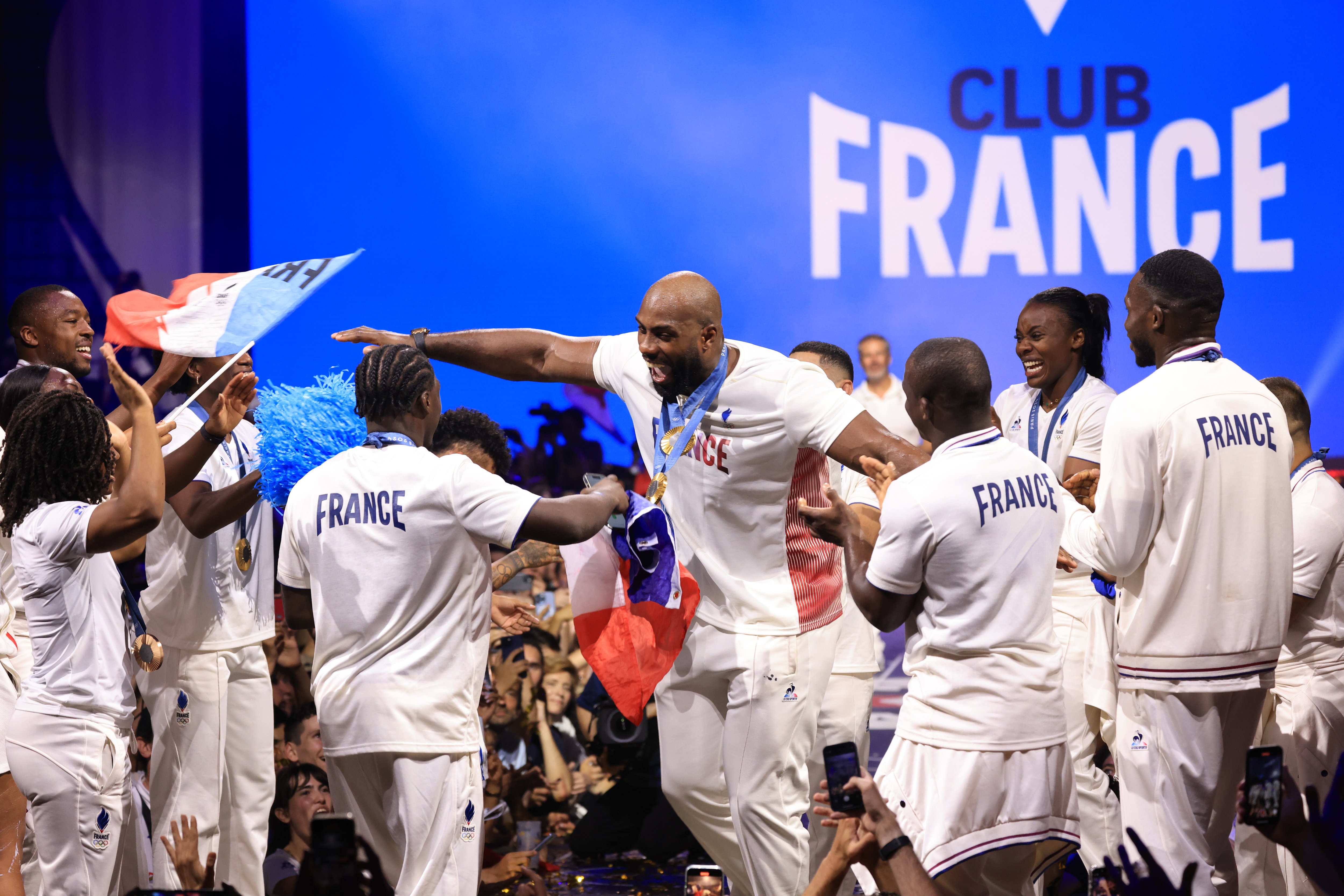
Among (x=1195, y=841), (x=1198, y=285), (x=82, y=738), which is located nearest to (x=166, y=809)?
(x=82, y=738)

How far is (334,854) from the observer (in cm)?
195

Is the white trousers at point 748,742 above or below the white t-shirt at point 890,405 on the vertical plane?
below

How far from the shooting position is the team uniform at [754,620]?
11.9ft

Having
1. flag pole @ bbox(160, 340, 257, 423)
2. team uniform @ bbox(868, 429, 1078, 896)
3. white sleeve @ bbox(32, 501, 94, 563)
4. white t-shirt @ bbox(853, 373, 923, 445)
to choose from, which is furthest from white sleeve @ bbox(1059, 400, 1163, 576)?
white t-shirt @ bbox(853, 373, 923, 445)

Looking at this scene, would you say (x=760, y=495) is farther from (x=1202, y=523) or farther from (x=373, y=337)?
(x=373, y=337)

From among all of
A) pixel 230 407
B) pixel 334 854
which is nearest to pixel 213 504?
pixel 230 407

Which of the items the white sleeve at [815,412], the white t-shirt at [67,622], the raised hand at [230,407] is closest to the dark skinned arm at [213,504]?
the raised hand at [230,407]

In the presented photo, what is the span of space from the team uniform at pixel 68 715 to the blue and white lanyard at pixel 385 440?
2.38ft

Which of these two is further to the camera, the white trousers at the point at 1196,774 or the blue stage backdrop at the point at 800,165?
the blue stage backdrop at the point at 800,165

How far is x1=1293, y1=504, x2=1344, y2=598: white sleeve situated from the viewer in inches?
147

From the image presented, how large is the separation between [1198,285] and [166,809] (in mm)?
3542

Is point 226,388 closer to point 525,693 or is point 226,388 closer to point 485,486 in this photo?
point 485,486

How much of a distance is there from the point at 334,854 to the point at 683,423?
6.48ft

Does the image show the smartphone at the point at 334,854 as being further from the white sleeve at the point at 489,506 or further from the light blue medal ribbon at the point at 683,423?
the light blue medal ribbon at the point at 683,423
